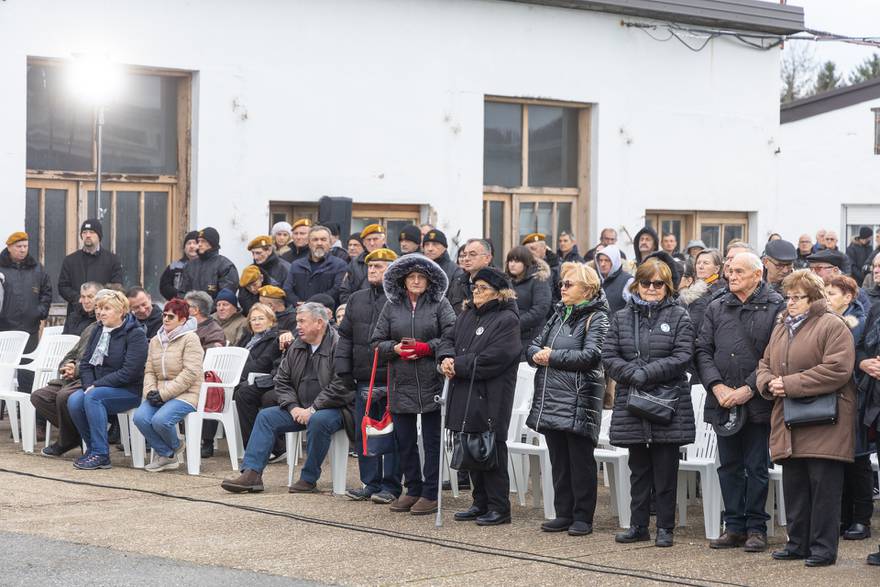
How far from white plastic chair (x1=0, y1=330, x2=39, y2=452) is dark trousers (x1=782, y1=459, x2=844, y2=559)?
714 cm

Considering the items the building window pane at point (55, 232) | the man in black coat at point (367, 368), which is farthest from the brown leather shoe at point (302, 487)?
the building window pane at point (55, 232)

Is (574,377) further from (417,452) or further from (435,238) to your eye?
(435,238)

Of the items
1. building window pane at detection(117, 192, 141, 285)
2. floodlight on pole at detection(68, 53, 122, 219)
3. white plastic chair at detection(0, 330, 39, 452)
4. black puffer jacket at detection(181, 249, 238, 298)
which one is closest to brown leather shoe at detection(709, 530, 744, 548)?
white plastic chair at detection(0, 330, 39, 452)

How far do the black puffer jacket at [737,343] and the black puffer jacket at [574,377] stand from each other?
0.68 metres

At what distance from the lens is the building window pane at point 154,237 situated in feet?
53.7

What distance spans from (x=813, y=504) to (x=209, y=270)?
27.0ft

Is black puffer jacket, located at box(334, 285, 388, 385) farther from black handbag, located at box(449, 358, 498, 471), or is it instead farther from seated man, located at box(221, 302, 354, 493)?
black handbag, located at box(449, 358, 498, 471)

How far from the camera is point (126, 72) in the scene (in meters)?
15.8

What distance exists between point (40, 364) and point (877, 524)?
766cm

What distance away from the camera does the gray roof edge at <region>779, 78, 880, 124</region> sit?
2758 cm

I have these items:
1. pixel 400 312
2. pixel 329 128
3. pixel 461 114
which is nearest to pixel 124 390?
pixel 400 312

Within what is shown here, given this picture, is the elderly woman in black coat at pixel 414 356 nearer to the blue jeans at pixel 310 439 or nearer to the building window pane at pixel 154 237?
the blue jeans at pixel 310 439

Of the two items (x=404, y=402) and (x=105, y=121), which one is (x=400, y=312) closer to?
(x=404, y=402)

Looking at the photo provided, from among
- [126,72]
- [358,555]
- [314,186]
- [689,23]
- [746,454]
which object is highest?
[689,23]
